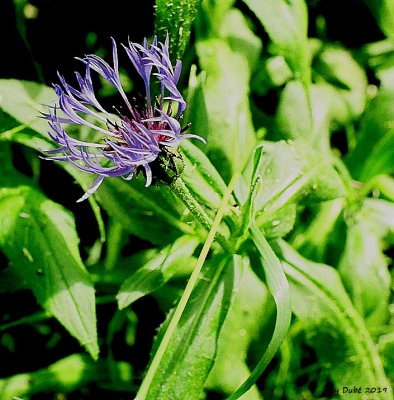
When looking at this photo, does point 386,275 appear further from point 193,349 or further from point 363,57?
point 363,57

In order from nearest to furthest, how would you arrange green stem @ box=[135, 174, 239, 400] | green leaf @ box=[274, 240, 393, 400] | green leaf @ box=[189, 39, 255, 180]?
green stem @ box=[135, 174, 239, 400] < green leaf @ box=[274, 240, 393, 400] < green leaf @ box=[189, 39, 255, 180]

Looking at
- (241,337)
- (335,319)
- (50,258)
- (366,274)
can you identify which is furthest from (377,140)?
(50,258)

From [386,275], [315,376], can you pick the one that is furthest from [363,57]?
[315,376]

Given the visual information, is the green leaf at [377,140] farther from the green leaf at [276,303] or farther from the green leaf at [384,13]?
the green leaf at [276,303]

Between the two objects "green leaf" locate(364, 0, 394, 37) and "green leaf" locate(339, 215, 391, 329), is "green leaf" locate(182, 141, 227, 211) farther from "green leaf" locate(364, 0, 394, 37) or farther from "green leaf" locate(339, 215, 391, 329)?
"green leaf" locate(364, 0, 394, 37)

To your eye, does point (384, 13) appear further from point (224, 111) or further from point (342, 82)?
point (224, 111)

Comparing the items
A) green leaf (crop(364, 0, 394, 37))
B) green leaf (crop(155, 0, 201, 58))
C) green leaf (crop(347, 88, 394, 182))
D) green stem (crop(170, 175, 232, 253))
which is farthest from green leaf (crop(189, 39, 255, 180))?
green leaf (crop(364, 0, 394, 37))
